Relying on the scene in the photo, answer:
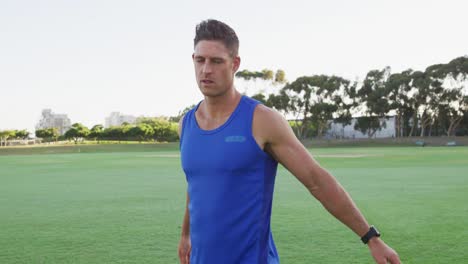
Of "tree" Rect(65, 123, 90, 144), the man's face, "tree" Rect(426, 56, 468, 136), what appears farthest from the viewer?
"tree" Rect(65, 123, 90, 144)

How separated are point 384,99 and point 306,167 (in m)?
81.3

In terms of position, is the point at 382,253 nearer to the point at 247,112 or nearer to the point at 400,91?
the point at 247,112

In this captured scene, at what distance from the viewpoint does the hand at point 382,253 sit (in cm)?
242

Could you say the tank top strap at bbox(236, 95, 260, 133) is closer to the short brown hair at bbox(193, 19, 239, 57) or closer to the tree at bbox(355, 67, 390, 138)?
the short brown hair at bbox(193, 19, 239, 57)

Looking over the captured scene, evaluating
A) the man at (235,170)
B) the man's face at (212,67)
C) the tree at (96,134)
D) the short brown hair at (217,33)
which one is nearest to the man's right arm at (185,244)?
the man at (235,170)

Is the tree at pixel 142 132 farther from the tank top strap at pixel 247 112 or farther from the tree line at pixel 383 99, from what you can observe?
the tank top strap at pixel 247 112

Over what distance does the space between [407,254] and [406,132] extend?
288 ft

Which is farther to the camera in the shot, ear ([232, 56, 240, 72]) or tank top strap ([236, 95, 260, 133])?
ear ([232, 56, 240, 72])

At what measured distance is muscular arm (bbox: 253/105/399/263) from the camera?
8.05 feet

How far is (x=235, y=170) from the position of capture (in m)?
2.44

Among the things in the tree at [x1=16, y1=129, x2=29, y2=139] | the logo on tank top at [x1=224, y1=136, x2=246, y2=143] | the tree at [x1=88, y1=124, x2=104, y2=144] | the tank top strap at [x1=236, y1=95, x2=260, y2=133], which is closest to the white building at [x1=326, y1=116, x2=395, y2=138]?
the tree at [x1=88, y1=124, x2=104, y2=144]

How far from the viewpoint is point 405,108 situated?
81.3 m

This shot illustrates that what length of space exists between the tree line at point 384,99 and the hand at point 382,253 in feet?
256

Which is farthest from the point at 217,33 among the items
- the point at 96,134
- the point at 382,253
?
the point at 96,134
